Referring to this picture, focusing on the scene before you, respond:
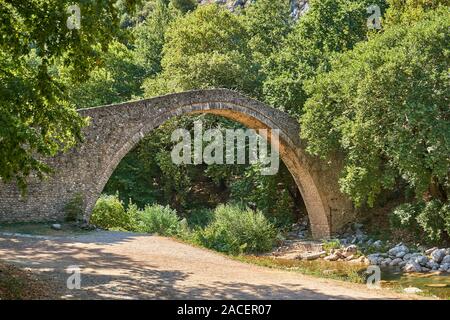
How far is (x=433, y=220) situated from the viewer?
16250 mm

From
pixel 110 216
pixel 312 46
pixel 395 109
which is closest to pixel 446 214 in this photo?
pixel 395 109

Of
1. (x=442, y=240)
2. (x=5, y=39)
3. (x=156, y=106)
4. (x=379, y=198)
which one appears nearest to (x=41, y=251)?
(x=5, y=39)

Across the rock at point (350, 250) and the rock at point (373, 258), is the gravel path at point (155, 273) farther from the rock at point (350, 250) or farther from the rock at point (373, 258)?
the rock at point (350, 250)

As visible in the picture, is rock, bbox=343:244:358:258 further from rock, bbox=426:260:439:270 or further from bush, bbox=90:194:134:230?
bush, bbox=90:194:134:230

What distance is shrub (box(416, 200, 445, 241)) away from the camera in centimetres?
1617

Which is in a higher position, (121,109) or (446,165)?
(121,109)

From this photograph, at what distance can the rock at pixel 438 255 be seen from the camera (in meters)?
15.4

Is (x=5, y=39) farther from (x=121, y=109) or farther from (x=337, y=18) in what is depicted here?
(x=337, y=18)

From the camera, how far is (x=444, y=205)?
15891 millimetres

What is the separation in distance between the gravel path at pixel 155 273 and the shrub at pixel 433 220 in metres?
7.77

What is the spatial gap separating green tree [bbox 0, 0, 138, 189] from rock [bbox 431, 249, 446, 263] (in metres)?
11.8

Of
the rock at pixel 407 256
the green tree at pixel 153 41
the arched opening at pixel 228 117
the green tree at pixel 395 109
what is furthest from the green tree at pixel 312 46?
the green tree at pixel 153 41

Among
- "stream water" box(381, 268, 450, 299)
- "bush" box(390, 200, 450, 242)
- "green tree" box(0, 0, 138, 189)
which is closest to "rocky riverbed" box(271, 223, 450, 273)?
"stream water" box(381, 268, 450, 299)

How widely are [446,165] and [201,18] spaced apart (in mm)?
17762
